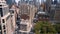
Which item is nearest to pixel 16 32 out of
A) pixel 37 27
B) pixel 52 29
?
pixel 37 27

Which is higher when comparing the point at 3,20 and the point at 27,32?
the point at 3,20

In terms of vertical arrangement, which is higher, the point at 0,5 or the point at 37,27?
the point at 0,5

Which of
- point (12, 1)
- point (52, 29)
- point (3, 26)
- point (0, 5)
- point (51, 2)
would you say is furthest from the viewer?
point (12, 1)

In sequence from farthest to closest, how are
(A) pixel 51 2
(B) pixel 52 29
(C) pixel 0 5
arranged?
(A) pixel 51 2 < (B) pixel 52 29 < (C) pixel 0 5

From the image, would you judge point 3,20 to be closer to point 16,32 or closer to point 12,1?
point 16,32

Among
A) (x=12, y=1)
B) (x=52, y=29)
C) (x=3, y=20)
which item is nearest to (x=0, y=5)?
(x=3, y=20)

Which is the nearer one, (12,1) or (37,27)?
(37,27)

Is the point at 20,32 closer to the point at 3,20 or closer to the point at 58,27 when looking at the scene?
the point at 58,27

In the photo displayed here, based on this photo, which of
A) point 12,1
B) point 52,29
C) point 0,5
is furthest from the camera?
point 12,1

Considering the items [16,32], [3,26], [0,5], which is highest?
[0,5]
